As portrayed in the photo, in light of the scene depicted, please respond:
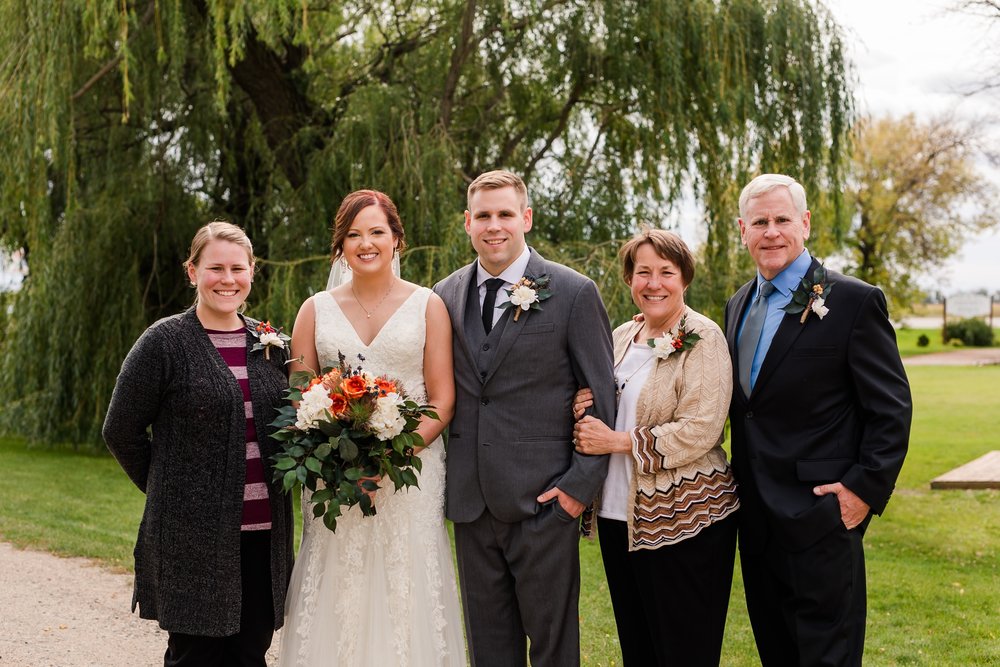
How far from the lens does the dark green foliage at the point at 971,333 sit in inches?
1453

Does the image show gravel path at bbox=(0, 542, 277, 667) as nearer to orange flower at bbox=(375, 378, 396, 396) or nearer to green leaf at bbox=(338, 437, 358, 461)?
green leaf at bbox=(338, 437, 358, 461)

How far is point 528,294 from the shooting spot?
10.7ft

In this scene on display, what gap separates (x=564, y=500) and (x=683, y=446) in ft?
1.49

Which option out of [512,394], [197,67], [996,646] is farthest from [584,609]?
[197,67]

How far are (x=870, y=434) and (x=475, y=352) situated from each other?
4.52 feet

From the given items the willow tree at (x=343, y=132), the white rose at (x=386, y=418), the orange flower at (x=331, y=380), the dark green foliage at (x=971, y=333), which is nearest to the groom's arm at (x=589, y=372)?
the white rose at (x=386, y=418)

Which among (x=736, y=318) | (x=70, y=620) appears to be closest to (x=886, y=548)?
(x=736, y=318)

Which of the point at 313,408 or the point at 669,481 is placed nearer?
the point at 313,408

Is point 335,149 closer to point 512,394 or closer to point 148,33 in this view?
point 148,33

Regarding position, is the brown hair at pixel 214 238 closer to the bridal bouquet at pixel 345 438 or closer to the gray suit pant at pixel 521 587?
the bridal bouquet at pixel 345 438

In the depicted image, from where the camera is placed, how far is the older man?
3.03 metres

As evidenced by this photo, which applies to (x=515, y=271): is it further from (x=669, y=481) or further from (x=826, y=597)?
(x=826, y=597)

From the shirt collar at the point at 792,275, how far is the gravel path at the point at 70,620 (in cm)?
314

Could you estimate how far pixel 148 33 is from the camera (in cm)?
837
